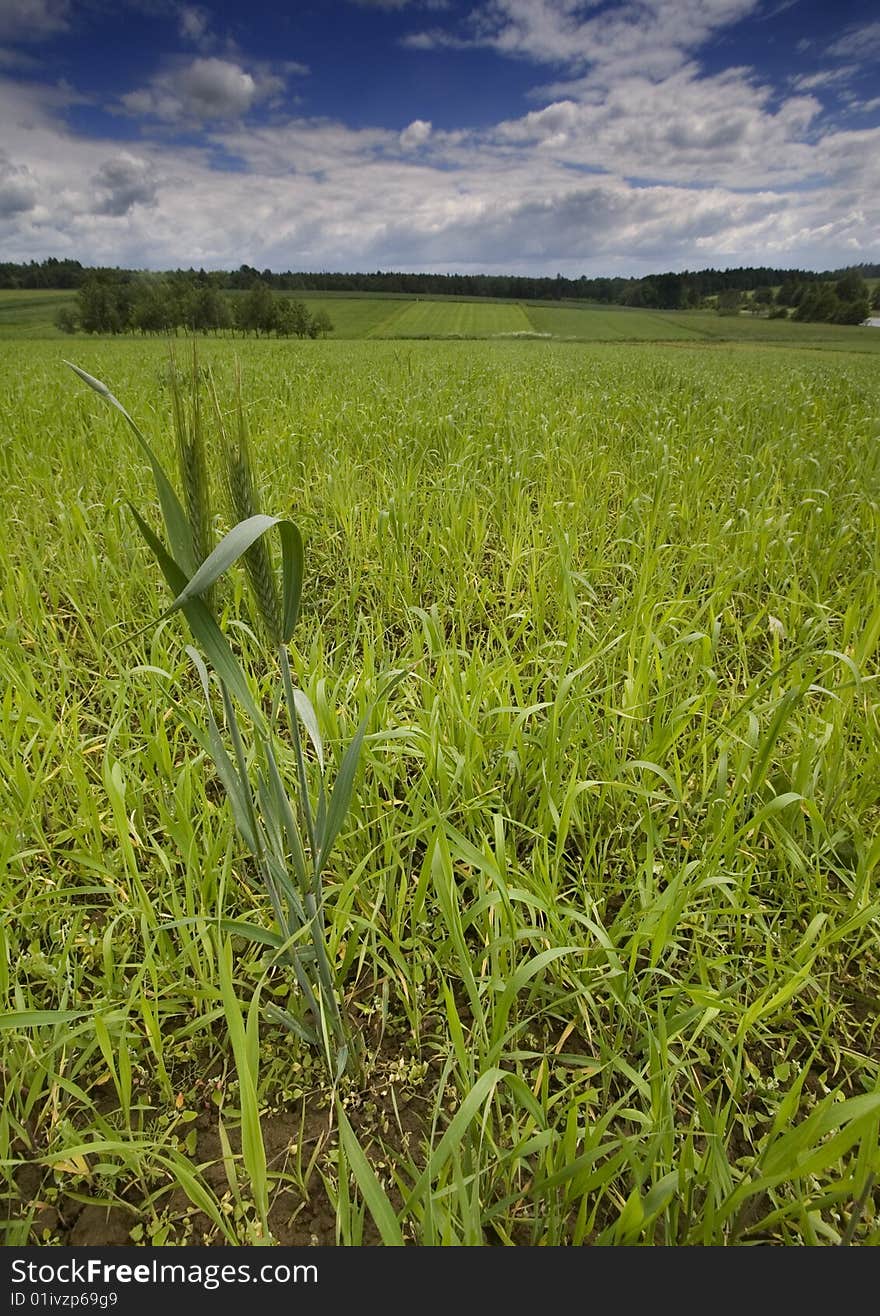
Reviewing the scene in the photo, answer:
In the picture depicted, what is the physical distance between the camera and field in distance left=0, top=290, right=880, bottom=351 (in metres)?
40.0

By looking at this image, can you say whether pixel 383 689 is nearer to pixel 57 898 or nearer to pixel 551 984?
pixel 551 984

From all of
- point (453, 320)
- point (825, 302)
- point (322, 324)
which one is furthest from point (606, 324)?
point (322, 324)

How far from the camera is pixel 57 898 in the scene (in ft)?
4.91

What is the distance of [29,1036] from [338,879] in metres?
0.70

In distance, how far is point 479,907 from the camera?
3.79 ft

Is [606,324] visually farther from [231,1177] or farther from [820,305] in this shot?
[231,1177]

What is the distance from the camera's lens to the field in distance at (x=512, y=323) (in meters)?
40.0

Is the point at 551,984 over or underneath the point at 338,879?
underneath

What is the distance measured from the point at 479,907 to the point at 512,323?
58.3 metres

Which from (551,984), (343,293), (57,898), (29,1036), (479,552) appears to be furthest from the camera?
(343,293)

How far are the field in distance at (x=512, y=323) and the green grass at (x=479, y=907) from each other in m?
38.4

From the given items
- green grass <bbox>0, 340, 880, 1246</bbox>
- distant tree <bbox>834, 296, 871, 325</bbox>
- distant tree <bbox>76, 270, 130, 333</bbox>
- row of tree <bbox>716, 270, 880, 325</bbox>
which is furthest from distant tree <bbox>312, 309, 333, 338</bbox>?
green grass <bbox>0, 340, 880, 1246</bbox>

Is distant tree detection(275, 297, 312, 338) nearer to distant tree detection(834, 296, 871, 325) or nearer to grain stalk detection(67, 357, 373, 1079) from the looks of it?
distant tree detection(834, 296, 871, 325)

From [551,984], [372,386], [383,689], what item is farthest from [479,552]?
[372,386]
